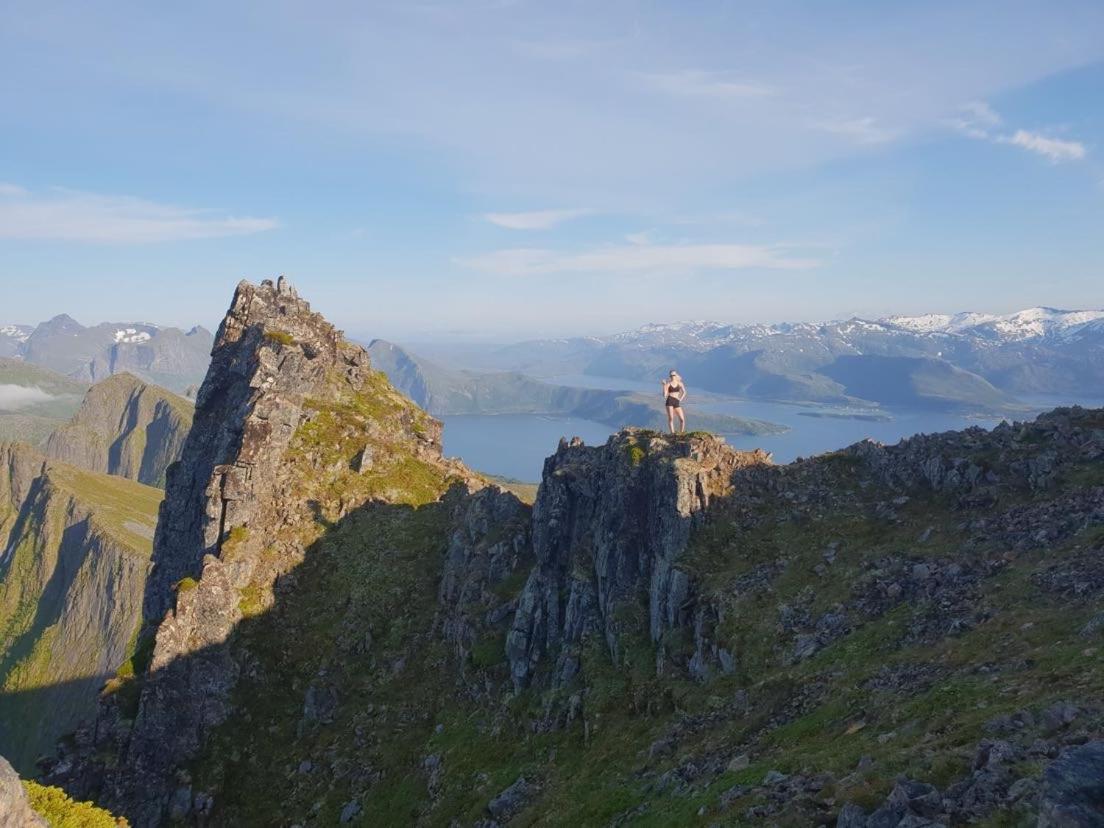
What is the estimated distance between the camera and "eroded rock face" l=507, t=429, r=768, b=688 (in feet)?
139

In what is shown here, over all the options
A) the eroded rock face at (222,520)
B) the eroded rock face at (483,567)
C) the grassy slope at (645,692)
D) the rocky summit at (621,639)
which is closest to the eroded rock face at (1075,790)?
the rocky summit at (621,639)

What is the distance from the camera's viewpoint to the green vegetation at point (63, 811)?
31281 millimetres

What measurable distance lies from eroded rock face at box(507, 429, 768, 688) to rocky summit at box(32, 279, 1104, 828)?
0.21 meters

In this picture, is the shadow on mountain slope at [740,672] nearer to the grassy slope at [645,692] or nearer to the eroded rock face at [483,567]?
the grassy slope at [645,692]

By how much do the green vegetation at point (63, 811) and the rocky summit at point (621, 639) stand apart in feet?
40.4

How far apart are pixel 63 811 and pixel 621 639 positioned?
100 ft

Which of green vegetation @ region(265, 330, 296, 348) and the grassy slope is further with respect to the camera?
green vegetation @ region(265, 330, 296, 348)

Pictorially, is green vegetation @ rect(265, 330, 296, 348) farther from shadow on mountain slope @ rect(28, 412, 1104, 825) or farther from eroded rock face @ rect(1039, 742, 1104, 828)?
eroded rock face @ rect(1039, 742, 1104, 828)

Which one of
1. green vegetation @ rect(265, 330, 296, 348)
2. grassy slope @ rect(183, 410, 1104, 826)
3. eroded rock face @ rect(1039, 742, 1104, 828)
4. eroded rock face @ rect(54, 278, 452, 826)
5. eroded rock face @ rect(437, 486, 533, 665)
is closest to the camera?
eroded rock face @ rect(1039, 742, 1104, 828)

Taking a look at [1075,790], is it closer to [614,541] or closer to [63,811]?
[614,541]

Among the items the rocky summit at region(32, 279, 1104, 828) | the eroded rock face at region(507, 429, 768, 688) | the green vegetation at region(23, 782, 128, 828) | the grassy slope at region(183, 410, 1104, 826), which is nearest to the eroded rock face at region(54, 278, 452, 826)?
the rocky summit at region(32, 279, 1104, 828)

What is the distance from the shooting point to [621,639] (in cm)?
4097

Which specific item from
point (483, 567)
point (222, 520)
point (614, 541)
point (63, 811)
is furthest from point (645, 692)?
point (222, 520)

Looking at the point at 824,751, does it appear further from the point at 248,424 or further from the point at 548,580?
the point at 248,424
